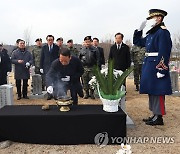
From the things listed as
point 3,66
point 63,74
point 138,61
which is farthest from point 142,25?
point 138,61

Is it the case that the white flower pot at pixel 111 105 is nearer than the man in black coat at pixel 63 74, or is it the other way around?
the white flower pot at pixel 111 105

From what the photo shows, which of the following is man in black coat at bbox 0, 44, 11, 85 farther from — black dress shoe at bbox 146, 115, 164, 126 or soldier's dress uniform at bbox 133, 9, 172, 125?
black dress shoe at bbox 146, 115, 164, 126

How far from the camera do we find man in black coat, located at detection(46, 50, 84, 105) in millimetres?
4809

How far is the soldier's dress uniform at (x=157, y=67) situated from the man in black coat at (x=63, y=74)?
4.29ft

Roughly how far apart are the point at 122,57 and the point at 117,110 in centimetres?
336

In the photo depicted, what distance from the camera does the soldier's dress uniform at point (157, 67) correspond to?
15.3 feet

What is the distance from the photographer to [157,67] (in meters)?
4.69

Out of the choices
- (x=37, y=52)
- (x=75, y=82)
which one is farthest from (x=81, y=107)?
(x=37, y=52)

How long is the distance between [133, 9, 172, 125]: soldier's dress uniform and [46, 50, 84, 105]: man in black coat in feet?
4.29

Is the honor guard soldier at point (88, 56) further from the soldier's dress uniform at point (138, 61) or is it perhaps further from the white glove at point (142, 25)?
the white glove at point (142, 25)

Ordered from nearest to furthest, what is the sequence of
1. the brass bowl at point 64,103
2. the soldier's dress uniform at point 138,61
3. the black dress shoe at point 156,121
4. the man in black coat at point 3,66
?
the brass bowl at point 64,103 < the black dress shoe at point 156,121 < the man in black coat at point 3,66 < the soldier's dress uniform at point 138,61

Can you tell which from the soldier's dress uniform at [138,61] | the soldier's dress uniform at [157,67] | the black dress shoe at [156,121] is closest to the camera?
the soldier's dress uniform at [157,67]

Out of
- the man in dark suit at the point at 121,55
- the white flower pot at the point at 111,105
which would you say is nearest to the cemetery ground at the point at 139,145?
the white flower pot at the point at 111,105

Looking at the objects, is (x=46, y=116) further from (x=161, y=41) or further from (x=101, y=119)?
(x=161, y=41)
